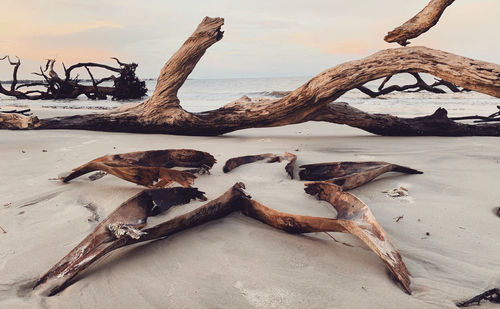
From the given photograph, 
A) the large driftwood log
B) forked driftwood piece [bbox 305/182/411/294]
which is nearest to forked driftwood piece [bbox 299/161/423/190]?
forked driftwood piece [bbox 305/182/411/294]

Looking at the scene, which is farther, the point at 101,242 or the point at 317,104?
the point at 317,104

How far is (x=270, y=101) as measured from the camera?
15.1 ft

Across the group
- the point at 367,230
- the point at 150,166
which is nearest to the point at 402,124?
the point at 150,166

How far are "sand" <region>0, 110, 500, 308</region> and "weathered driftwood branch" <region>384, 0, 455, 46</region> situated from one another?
75.8 inches

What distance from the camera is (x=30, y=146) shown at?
3.95 m

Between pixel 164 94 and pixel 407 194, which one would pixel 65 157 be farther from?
pixel 407 194

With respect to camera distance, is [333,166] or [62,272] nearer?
[62,272]

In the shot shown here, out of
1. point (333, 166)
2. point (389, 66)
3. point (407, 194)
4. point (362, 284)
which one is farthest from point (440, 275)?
point (389, 66)

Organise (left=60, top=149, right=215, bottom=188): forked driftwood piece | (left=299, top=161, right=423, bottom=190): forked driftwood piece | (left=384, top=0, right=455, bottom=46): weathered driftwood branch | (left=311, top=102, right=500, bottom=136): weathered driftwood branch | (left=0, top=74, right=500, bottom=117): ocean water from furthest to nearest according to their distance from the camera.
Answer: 1. (left=0, top=74, right=500, bottom=117): ocean water
2. (left=311, top=102, right=500, bottom=136): weathered driftwood branch
3. (left=384, top=0, right=455, bottom=46): weathered driftwood branch
4. (left=299, top=161, right=423, bottom=190): forked driftwood piece
5. (left=60, top=149, right=215, bottom=188): forked driftwood piece

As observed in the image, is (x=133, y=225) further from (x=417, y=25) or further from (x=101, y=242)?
(x=417, y=25)

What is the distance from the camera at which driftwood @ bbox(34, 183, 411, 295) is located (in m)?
1.25

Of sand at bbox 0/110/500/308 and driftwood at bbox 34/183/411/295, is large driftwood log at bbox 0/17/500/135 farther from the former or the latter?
driftwood at bbox 34/183/411/295

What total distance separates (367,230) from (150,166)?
5.76 feet

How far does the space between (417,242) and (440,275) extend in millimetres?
287
